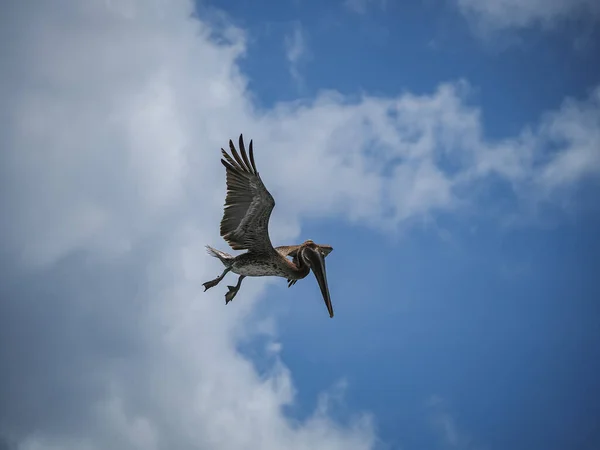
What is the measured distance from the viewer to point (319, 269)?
51.1ft

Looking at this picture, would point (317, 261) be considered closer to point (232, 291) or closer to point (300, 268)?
point (300, 268)

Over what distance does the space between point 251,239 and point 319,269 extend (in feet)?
5.70

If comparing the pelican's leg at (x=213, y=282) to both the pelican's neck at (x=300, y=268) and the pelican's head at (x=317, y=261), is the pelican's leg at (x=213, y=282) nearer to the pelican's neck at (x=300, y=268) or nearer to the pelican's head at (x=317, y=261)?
the pelican's neck at (x=300, y=268)

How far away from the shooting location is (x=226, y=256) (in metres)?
16.4

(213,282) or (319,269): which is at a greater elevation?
(319,269)

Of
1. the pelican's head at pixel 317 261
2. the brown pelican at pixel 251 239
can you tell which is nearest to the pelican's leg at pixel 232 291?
the brown pelican at pixel 251 239

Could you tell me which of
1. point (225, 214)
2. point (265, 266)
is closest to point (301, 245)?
point (265, 266)

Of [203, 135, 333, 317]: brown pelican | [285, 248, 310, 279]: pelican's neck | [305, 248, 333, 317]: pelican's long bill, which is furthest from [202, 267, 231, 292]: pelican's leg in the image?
[305, 248, 333, 317]: pelican's long bill

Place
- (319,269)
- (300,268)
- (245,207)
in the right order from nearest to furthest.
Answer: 1. (245,207)
2. (319,269)
3. (300,268)

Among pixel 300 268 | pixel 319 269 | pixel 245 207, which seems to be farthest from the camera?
pixel 300 268

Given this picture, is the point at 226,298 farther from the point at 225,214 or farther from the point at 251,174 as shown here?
the point at 251,174

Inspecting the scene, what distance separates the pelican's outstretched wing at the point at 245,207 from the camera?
14.6 metres

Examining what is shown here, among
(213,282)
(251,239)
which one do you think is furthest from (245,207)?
(213,282)

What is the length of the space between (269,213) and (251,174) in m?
1.15
